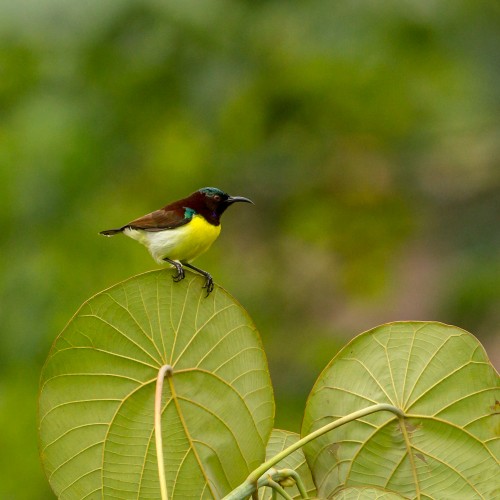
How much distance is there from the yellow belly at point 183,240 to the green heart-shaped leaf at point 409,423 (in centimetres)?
69

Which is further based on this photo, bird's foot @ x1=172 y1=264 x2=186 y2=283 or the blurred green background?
the blurred green background

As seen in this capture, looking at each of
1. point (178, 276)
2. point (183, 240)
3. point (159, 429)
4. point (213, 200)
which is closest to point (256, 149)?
point (213, 200)

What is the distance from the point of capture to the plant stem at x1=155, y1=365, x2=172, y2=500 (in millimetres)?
1925

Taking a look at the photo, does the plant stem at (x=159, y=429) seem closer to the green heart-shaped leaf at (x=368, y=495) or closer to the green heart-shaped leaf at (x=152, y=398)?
the green heart-shaped leaf at (x=152, y=398)

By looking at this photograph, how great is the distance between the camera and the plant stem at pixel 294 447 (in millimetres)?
1883

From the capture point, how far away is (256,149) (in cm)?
623

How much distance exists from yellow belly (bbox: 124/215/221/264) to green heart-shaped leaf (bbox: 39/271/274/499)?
548 millimetres

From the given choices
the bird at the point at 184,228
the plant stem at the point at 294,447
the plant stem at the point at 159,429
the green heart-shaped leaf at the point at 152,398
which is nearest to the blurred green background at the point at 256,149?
the bird at the point at 184,228

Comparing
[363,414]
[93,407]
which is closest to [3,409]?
[93,407]

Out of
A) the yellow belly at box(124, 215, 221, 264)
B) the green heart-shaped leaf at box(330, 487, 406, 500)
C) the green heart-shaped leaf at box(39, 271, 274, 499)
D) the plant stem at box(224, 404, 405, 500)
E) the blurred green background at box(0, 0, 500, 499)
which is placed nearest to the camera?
the plant stem at box(224, 404, 405, 500)

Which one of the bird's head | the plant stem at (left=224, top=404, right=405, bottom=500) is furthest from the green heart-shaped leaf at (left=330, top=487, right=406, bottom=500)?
the bird's head

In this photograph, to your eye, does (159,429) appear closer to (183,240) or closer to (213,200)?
→ (183,240)

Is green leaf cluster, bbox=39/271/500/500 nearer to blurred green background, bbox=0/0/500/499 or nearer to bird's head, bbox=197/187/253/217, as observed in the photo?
bird's head, bbox=197/187/253/217

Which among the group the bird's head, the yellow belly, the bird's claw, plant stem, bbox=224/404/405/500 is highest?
the bird's head
